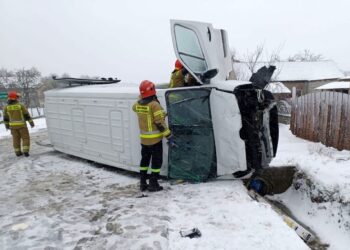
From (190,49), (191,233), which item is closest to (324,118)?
(190,49)

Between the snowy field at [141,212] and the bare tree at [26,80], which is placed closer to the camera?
the snowy field at [141,212]

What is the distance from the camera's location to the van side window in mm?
4629

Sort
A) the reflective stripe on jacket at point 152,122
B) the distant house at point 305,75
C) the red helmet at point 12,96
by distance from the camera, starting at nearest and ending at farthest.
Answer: the reflective stripe on jacket at point 152,122 < the red helmet at point 12,96 < the distant house at point 305,75

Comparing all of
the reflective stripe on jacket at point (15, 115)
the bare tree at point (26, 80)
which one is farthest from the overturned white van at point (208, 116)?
the bare tree at point (26, 80)

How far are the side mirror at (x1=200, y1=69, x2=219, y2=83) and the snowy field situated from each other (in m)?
1.62

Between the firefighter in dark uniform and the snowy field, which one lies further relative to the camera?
the firefighter in dark uniform

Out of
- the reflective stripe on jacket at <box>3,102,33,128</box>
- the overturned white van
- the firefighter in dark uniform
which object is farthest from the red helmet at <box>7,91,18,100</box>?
the firefighter in dark uniform

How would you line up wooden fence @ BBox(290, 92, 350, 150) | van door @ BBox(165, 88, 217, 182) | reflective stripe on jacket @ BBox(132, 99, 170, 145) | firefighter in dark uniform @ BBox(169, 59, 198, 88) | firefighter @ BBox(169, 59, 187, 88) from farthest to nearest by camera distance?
wooden fence @ BBox(290, 92, 350, 150) → firefighter @ BBox(169, 59, 187, 88) → firefighter in dark uniform @ BBox(169, 59, 198, 88) → van door @ BBox(165, 88, 217, 182) → reflective stripe on jacket @ BBox(132, 99, 170, 145)

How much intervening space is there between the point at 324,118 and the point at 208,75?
5790 millimetres

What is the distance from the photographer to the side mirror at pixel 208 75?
4406 mm

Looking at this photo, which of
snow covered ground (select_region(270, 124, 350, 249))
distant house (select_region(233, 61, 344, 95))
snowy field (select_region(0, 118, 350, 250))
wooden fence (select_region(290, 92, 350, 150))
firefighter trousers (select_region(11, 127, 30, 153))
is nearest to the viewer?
snowy field (select_region(0, 118, 350, 250))

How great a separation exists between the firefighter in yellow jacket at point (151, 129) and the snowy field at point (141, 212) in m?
0.32

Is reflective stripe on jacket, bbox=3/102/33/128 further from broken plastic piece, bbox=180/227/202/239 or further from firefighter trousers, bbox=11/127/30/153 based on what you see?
broken plastic piece, bbox=180/227/202/239

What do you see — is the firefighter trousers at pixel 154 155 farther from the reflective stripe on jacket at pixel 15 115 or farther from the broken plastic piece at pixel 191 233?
the reflective stripe on jacket at pixel 15 115
